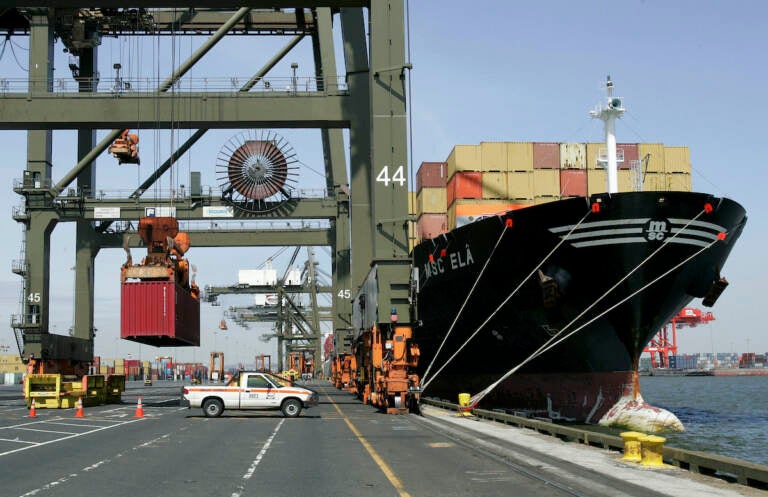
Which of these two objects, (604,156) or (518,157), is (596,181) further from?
(604,156)

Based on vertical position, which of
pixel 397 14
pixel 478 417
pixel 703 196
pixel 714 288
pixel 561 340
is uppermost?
pixel 397 14

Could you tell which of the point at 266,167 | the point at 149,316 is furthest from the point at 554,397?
the point at 266,167

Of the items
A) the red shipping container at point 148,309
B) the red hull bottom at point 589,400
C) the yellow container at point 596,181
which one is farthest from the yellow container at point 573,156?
the red shipping container at point 148,309

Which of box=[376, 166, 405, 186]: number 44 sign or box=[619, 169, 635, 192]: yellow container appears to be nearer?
box=[376, 166, 405, 186]: number 44 sign

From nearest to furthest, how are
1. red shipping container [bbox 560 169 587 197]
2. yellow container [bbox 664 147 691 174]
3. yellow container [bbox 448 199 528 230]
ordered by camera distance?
yellow container [bbox 448 199 528 230] < red shipping container [bbox 560 169 587 197] < yellow container [bbox 664 147 691 174]

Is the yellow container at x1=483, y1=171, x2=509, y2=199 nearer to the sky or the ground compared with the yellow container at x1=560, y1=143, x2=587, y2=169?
nearer to the ground

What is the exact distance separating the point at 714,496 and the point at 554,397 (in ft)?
50.0

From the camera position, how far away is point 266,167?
157ft

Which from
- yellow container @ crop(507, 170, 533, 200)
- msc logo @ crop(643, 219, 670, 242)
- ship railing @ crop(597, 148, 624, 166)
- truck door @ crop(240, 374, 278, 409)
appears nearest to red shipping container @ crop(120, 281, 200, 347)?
truck door @ crop(240, 374, 278, 409)

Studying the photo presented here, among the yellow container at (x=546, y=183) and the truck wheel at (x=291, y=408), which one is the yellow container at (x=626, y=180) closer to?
the yellow container at (x=546, y=183)

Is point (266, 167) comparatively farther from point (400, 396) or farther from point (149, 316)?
point (400, 396)

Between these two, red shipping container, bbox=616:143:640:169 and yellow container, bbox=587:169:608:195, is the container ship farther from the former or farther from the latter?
red shipping container, bbox=616:143:640:169

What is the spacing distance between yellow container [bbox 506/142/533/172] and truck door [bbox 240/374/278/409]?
1465cm

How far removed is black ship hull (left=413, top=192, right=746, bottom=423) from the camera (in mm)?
23875
